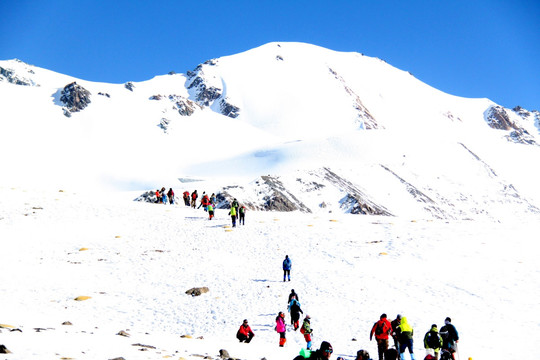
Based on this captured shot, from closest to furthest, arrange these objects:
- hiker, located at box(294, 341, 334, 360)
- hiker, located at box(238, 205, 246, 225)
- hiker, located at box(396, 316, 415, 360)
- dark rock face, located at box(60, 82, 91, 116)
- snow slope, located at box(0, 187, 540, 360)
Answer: hiker, located at box(294, 341, 334, 360) → hiker, located at box(396, 316, 415, 360) → snow slope, located at box(0, 187, 540, 360) → hiker, located at box(238, 205, 246, 225) → dark rock face, located at box(60, 82, 91, 116)

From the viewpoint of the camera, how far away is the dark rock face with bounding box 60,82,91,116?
184m

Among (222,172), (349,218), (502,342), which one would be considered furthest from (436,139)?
(502,342)

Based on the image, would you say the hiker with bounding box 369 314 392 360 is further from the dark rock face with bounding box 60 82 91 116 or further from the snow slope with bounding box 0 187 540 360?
the dark rock face with bounding box 60 82 91 116

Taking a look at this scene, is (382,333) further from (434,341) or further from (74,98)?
(74,98)

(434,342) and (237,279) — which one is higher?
(237,279)

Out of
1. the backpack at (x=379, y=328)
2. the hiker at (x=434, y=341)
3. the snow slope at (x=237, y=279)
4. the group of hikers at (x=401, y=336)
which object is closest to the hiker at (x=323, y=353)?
the snow slope at (x=237, y=279)

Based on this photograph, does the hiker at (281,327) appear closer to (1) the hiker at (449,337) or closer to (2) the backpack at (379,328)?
(2) the backpack at (379,328)

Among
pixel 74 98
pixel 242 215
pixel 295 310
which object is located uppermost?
pixel 74 98

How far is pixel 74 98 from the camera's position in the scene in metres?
187

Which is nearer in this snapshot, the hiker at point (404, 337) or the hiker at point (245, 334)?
the hiker at point (404, 337)

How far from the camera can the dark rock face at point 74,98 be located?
184 m

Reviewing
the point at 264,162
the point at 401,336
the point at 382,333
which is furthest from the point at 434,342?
the point at 264,162

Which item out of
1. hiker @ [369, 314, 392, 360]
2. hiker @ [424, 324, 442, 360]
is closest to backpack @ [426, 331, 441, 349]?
hiker @ [424, 324, 442, 360]

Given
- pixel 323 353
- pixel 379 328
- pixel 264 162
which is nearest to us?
pixel 323 353
